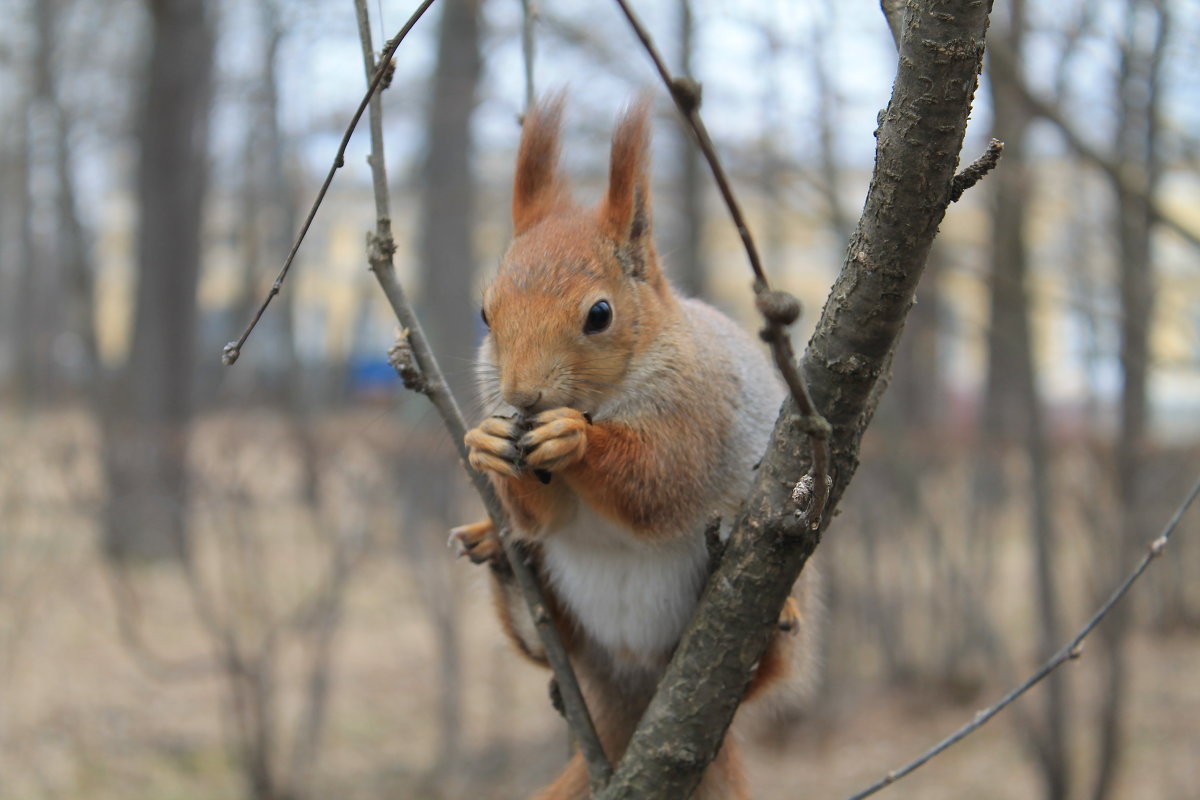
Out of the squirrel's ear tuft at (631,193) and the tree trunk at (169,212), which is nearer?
the squirrel's ear tuft at (631,193)

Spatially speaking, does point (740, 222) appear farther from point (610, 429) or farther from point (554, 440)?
point (610, 429)

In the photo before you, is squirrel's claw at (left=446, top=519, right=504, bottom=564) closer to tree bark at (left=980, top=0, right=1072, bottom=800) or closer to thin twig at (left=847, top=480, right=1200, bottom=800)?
thin twig at (left=847, top=480, right=1200, bottom=800)

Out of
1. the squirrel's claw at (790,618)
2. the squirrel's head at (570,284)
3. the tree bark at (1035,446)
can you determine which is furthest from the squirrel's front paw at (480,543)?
the tree bark at (1035,446)

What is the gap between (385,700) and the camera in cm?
768

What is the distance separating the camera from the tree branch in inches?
52.1

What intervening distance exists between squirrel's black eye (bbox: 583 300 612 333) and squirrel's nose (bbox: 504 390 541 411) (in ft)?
0.66

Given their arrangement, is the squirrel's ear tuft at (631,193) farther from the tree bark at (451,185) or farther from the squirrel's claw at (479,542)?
the tree bark at (451,185)

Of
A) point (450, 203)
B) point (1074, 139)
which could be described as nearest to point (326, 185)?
point (1074, 139)

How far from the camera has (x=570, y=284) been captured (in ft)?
6.96

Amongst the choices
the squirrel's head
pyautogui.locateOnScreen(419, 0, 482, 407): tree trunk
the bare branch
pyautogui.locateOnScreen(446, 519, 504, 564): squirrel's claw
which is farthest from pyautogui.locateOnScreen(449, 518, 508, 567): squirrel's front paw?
pyautogui.locateOnScreen(419, 0, 482, 407): tree trunk

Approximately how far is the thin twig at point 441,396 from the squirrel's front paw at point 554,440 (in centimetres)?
13

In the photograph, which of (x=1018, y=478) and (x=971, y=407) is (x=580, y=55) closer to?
(x=1018, y=478)

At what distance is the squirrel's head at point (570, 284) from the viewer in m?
2.02

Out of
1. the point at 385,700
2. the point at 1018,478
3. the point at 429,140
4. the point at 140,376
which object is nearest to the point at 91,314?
the point at 140,376
